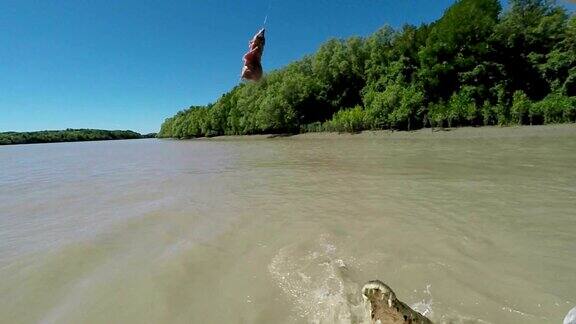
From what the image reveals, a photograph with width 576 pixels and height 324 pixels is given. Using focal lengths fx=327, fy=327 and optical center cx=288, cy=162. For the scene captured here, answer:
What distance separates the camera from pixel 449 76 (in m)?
33.8

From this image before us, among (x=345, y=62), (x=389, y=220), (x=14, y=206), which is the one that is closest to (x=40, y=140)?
(x=345, y=62)

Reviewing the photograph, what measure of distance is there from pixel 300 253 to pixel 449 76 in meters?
35.3

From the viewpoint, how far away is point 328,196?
24.7 ft

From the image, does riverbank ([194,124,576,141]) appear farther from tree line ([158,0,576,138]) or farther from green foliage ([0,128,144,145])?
green foliage ([0,128,144,145])

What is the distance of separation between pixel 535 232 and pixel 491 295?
2.06m

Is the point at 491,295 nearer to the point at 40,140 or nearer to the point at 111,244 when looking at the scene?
the point at 111,244

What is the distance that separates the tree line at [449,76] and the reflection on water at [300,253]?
22.0m

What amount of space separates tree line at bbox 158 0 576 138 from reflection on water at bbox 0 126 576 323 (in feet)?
72.2

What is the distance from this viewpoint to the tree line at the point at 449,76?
→ 2692 centimetres

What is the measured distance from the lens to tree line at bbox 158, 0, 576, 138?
26.9 meters

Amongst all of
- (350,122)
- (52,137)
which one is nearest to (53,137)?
(52,137)

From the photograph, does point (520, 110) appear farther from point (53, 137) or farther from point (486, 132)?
point (53, 137)

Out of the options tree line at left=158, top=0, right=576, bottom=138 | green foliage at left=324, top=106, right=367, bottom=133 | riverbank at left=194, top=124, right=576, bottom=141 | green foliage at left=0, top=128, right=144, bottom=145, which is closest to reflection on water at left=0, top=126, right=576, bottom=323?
riverbank at left=194, top=124, right=576, bottom=141

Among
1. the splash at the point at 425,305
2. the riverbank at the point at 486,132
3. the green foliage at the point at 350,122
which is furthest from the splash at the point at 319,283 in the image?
the green foliage at the point at 350,122
